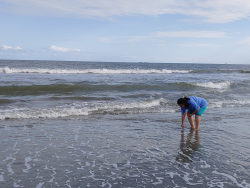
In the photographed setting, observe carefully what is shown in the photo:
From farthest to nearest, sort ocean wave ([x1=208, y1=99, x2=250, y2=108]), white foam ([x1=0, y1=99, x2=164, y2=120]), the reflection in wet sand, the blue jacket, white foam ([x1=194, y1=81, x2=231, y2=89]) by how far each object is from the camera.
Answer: white foam ([x1=194, y1=81, x2=231, y2=89]) < ocean wave ([x1=208, y1=99, x2=250, y2=108]) < white foam ([x1=0, y1=99, x2=164, y2=120]) < the blue jacket < the reflection in wet sand

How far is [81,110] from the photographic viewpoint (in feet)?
35.9

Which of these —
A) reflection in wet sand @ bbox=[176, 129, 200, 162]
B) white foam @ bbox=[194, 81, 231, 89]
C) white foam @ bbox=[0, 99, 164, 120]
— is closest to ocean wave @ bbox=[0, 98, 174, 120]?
white foam @ bbox=[0, 99, 164, 120]

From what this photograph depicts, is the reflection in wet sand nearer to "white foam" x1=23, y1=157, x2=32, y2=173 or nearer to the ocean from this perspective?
the ocean

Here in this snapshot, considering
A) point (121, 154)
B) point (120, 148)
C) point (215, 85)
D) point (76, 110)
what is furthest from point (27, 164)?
point (215, 85)

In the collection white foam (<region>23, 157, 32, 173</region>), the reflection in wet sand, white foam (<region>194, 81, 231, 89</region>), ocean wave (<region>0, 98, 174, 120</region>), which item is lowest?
white foam (<region>23, 157, 32, 173</region>)

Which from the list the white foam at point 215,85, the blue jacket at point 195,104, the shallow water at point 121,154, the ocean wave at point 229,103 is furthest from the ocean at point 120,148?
the white foam at point 215,85

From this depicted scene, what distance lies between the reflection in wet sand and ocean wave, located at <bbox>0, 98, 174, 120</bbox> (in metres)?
3.88

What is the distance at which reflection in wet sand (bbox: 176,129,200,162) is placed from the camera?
583cm

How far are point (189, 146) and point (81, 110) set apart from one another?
5.69 m

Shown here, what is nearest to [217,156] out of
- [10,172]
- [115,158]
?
[115,158]

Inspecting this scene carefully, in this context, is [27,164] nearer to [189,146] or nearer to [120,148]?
[120,148]

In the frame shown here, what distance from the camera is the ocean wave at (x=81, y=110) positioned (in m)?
9.84

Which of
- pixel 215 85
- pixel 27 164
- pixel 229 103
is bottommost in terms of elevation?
pixel 27 164

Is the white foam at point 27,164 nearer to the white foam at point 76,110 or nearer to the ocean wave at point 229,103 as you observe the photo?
the white foam at point 76,110
